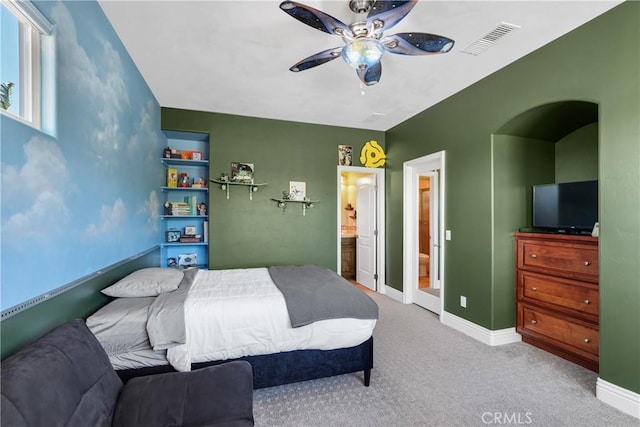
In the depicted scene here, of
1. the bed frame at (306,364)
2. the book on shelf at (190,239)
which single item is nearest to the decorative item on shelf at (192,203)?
the book on shelf at (190,239)

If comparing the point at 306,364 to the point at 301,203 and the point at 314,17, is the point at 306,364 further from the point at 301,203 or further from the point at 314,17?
the point at 301,203

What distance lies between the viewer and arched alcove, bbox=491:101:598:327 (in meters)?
2.94

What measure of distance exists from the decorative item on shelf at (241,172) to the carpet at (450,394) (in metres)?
2.78

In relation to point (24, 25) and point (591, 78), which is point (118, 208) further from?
point (591, 78)

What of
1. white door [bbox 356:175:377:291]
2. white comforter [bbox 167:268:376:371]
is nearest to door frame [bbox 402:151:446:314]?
white door [bbox 356:175:377:291]

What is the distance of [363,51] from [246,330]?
209 centimetres

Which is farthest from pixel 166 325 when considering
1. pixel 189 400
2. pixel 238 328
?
pixel 189 400

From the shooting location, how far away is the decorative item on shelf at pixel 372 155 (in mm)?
4758

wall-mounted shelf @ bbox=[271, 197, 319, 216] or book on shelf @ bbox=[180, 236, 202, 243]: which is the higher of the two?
wall-mounted shelf @ bbox=[271, 197, 319, 216]

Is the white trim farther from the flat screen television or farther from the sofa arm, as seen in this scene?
the flat screen television

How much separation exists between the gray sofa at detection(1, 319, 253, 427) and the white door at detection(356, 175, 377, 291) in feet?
12.1

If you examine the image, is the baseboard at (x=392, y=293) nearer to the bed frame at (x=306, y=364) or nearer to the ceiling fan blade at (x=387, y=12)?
the bed frame at (x=306, y=364)

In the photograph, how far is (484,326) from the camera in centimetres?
302

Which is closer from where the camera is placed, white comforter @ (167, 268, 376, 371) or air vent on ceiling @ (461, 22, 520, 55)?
white comforter @ (167, 268, 376, 371)
